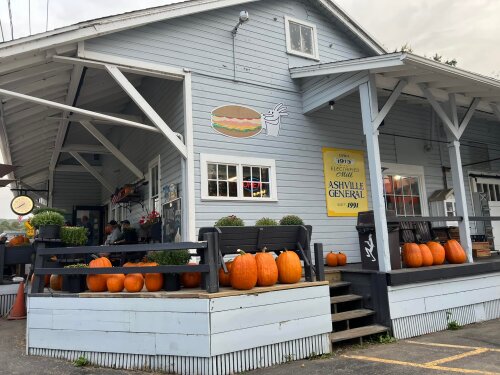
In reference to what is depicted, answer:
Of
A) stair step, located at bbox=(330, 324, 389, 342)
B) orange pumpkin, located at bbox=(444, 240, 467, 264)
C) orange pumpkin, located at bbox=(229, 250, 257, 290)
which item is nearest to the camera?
orange pumpkin, located at bbox=(229, 250, 257, 290)

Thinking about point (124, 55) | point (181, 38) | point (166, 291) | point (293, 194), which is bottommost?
point (166, 291)

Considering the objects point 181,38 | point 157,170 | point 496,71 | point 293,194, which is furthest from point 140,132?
point 496,71

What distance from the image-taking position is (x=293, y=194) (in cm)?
712

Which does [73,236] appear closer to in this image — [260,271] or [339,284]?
[260,271]

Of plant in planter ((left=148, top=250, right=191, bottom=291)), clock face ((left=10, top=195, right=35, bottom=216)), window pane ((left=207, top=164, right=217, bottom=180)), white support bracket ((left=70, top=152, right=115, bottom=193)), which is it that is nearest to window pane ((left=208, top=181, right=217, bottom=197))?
window pane ((left=207, top=164, right=217, bottom=180))

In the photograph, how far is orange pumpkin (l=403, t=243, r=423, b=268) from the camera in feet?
18.7

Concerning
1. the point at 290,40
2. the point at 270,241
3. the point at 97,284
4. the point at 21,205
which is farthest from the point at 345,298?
the point at 21,205

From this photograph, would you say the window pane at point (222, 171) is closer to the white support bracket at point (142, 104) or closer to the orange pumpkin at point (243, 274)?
the white support bracket at point (142, 104)

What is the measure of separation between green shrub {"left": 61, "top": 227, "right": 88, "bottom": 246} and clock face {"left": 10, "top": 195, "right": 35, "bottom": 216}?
7.68m

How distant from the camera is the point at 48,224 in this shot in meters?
5.30

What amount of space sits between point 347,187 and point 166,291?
4696 millimetres

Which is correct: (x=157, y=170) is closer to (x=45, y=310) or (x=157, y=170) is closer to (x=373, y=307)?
(x=45, y=310)

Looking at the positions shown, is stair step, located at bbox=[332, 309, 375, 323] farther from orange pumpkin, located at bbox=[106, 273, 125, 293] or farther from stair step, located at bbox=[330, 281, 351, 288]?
orange pumpkin, located at bbox=[106, 273, 125, 293]

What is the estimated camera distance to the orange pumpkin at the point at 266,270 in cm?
411
